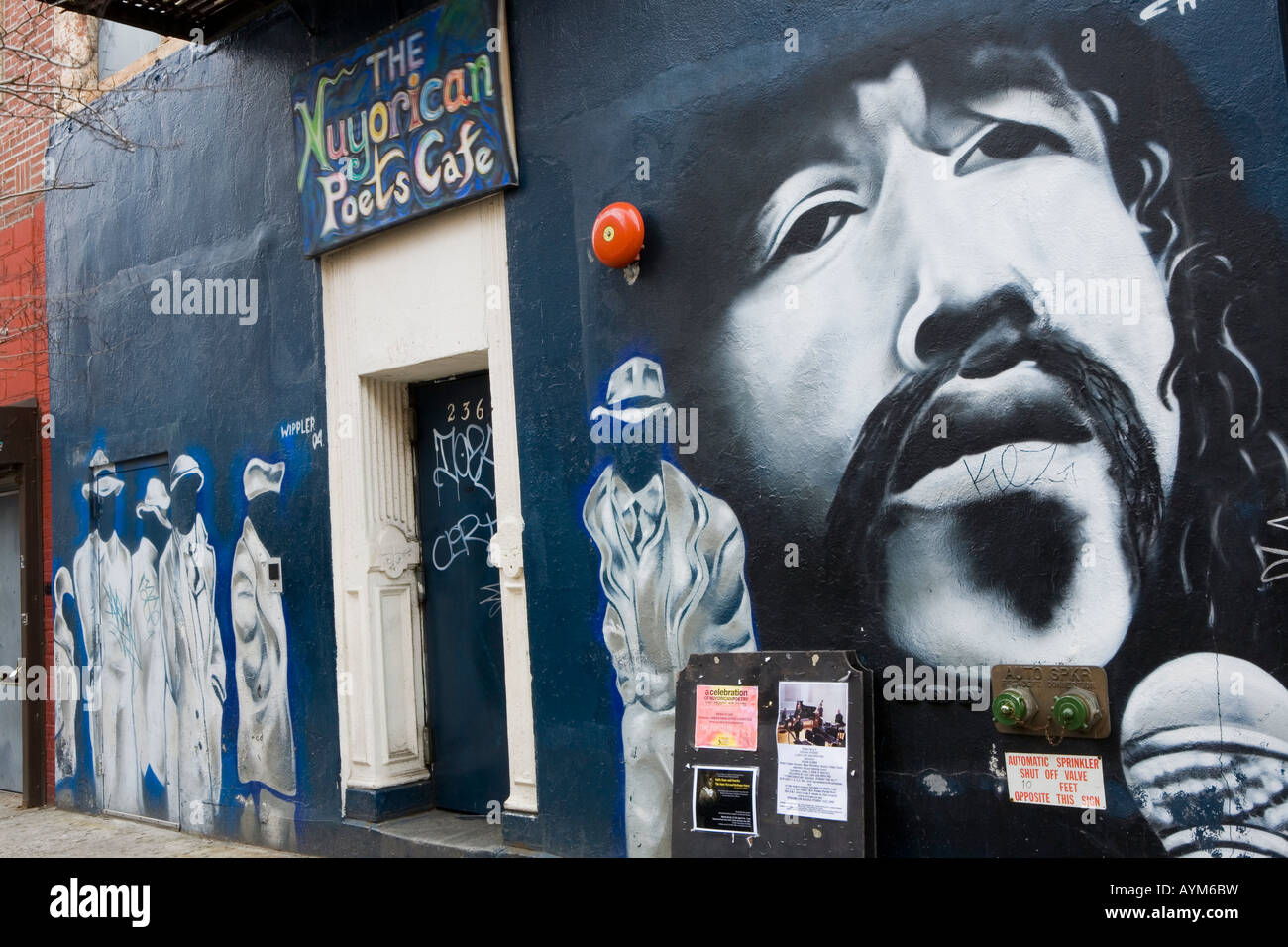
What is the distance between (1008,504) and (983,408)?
385mm

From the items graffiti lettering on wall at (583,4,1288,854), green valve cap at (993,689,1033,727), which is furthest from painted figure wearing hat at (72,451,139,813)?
green valve cap at (993,689,1033,727)

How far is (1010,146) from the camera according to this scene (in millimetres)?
4773

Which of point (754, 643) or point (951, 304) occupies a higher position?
point (951, 304)

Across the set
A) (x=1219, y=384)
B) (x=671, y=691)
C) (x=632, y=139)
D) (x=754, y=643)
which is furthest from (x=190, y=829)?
(x=1219, y=384)

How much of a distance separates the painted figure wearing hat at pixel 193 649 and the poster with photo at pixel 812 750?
4611mm

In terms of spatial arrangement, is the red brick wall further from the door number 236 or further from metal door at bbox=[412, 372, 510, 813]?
the door number 236

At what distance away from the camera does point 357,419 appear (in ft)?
24.1

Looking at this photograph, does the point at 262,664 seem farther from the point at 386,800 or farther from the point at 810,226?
the point at 810,226

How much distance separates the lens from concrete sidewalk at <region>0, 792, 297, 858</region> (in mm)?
7973

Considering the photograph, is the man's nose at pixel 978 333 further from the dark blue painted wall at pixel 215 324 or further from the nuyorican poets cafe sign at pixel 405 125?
the dark blue painted wall at pixel 215 324

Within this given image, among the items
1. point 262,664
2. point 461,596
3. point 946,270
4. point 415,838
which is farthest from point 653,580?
point 262,664

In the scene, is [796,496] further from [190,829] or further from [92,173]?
[92,173]

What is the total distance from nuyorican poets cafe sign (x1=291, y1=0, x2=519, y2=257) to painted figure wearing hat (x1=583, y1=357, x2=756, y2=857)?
156 centimetres

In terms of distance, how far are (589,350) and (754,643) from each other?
1690 millimetres
